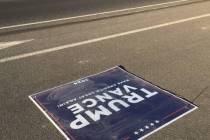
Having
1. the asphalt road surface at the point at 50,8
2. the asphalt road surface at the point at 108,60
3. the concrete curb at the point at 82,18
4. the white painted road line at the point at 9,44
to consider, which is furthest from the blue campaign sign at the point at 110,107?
the asphalt road surface at the point at 50,8

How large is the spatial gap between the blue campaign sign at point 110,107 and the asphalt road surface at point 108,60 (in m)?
0.14

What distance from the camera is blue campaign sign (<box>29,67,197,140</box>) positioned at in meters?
3.78

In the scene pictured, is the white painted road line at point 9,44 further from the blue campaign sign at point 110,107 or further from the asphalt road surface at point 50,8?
the blue campaign sign at point 110,107

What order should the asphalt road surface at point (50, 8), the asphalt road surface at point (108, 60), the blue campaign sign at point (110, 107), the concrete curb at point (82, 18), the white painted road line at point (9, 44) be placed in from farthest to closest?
the asphalt road surface at point (50, 8) → the concrete curb at point (82, 18) → the white painted road line at point (9, 44) → the asphalt road surface at point (108, 60) → the blue campaign sign at point (110, 107)

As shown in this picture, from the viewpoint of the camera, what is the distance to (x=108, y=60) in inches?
229

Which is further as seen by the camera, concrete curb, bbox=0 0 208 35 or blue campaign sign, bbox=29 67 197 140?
concrete curb, bbox=0 0 208 35

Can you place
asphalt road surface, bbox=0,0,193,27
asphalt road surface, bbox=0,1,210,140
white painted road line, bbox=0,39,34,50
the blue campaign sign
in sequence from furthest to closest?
1. asphalt road surface, bbox=0,0,193,27
2. white painted road line, bbox=0,39,34,50
3. asphalt road surface, bbox=0,1,210,140
4. the blue campaign sign

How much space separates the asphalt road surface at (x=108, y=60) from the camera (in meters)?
3.93

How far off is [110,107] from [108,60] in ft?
5.64

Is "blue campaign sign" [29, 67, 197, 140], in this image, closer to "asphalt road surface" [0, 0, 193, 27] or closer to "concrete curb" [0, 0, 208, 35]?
"concrete curb" [0, 0, 208, 35]

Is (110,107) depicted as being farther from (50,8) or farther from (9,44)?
(50,8)

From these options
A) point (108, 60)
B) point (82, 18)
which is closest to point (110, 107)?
point (108, 60)

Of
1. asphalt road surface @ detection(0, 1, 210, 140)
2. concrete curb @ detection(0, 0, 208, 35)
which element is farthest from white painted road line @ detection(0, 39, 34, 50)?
concrete curb @ detection(0, 0, 208, 35)

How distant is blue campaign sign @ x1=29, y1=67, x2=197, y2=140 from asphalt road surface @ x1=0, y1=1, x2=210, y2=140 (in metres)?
0.14
